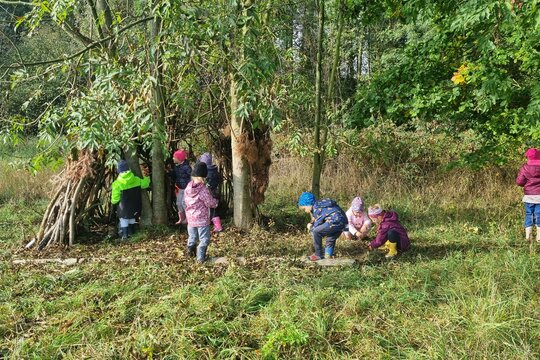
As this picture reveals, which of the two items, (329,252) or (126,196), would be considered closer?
(329,252)

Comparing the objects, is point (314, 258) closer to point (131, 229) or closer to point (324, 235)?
point (324, 235)

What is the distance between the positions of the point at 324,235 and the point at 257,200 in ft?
6.71

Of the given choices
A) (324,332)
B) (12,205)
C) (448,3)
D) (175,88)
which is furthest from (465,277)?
(12,205)

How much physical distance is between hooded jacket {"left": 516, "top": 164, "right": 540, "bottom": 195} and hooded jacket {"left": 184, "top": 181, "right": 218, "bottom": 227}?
4.34 meters

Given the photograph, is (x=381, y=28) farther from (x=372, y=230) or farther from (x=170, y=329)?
(x=170, y=329)

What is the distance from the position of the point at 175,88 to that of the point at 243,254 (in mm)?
2627

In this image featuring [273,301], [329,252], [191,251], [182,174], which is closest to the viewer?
[273,301]

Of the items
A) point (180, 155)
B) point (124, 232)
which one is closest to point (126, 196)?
point (124, 232)

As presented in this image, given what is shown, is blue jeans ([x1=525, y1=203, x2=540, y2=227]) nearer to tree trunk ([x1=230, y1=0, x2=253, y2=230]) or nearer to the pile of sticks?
tree trunk ([x1=230, y1=0, x2=253, y2=230])

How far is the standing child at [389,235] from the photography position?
19.0 feet

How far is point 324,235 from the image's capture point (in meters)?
5.59

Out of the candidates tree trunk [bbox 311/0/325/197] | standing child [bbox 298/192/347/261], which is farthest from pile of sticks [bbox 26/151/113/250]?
tree trunk [bbox 311/0/325/197]

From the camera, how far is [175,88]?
22.0 ft

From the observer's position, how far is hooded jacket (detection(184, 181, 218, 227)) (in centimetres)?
551
